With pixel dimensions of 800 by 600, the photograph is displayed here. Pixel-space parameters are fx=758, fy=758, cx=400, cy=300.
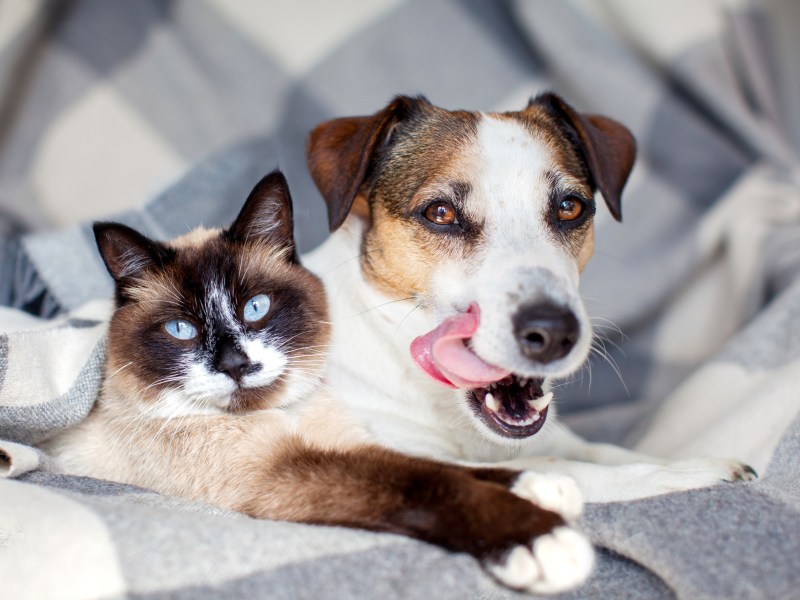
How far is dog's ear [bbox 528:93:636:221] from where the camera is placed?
6.44 feet

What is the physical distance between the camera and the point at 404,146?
199cm

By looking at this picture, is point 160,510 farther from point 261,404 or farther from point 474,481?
point 474,481

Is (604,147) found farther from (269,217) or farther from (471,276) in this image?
(269,217)

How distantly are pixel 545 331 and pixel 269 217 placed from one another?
0.74 m

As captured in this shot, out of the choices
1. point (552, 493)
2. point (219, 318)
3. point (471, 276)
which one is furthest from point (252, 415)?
point (552, 493)

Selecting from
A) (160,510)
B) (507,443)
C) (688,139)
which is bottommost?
(160,510)

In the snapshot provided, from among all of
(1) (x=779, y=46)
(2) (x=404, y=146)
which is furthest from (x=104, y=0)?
(1) (x=779, y=46)

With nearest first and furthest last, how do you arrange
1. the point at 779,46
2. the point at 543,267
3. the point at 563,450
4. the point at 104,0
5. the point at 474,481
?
the point at 474,481 → the point at 543,267 → the point at 563,450 → the point at 104,0 → the point at 779,46

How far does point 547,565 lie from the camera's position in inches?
49.6

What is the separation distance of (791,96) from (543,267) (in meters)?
2.43

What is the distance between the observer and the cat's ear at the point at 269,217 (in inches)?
70.4

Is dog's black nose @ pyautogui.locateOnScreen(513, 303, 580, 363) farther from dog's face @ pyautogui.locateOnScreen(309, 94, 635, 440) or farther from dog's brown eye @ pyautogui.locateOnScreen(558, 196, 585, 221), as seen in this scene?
dog's brown eye @ pyautogui.locateOnScreen(558, 196, 585, 221)

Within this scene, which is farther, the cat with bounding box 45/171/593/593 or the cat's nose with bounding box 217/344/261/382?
the cat's nose with bounding box 217/344/261/382

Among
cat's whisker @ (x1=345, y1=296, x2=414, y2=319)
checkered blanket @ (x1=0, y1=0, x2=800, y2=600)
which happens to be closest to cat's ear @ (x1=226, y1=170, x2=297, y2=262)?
cat's whisker @ (x1=345, y1=296, x2=414, y2=319)
